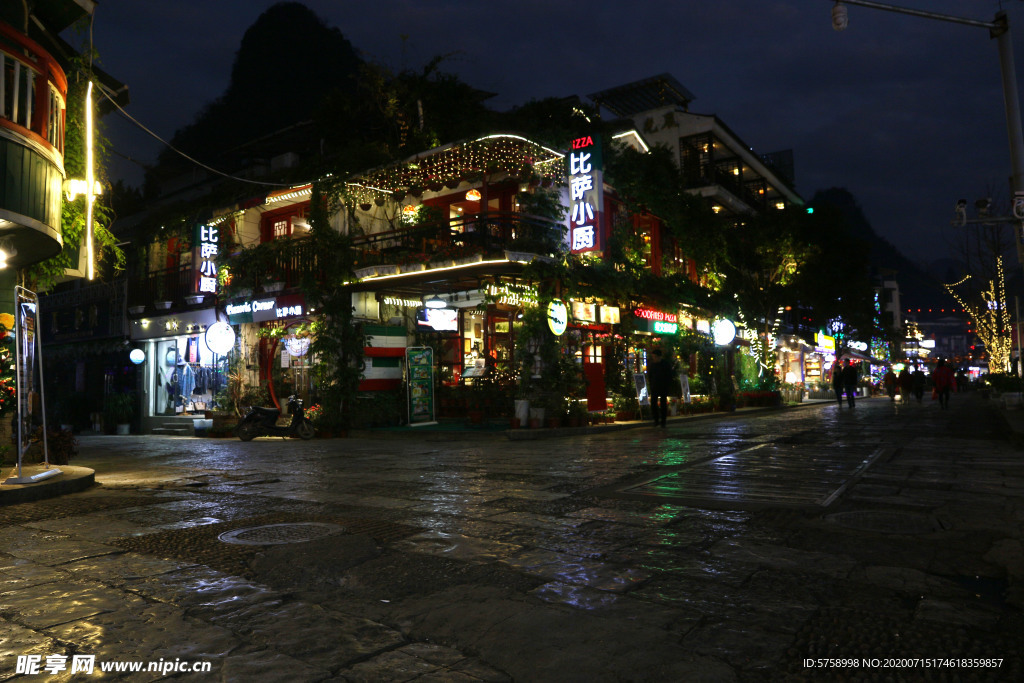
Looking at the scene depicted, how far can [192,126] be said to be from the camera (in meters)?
52.3

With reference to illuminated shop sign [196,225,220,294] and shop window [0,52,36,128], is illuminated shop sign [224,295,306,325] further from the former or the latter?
shop window [0,52,36,128]

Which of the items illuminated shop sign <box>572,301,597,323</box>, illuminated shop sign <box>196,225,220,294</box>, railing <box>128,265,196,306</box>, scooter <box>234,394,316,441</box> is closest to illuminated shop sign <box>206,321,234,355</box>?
illuminated shop sign <box>196,225,220,294</box>

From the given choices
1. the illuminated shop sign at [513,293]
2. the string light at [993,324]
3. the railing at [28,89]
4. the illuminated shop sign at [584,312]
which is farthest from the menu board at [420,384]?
the string light at [993,324]

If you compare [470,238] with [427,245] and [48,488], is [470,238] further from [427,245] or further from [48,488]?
[48,488]

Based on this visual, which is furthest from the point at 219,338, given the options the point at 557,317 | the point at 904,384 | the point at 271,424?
the point at 904,384

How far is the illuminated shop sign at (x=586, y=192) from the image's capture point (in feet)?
58.5

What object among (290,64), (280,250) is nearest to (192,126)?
(290,64)

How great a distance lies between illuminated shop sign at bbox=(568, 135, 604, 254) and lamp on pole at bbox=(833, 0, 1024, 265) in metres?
6.72

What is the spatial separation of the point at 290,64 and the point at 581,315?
4936 centimetres

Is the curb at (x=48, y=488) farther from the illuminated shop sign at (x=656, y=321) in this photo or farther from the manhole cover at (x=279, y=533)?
the illuminated shop sign at (x=656, y=321)

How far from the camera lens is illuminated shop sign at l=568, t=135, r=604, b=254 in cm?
1783

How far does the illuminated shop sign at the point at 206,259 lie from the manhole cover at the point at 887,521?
20.2 metres

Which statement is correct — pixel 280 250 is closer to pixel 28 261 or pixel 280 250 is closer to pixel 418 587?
pixel 28 261

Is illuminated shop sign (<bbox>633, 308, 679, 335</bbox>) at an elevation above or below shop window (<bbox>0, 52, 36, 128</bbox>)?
below
